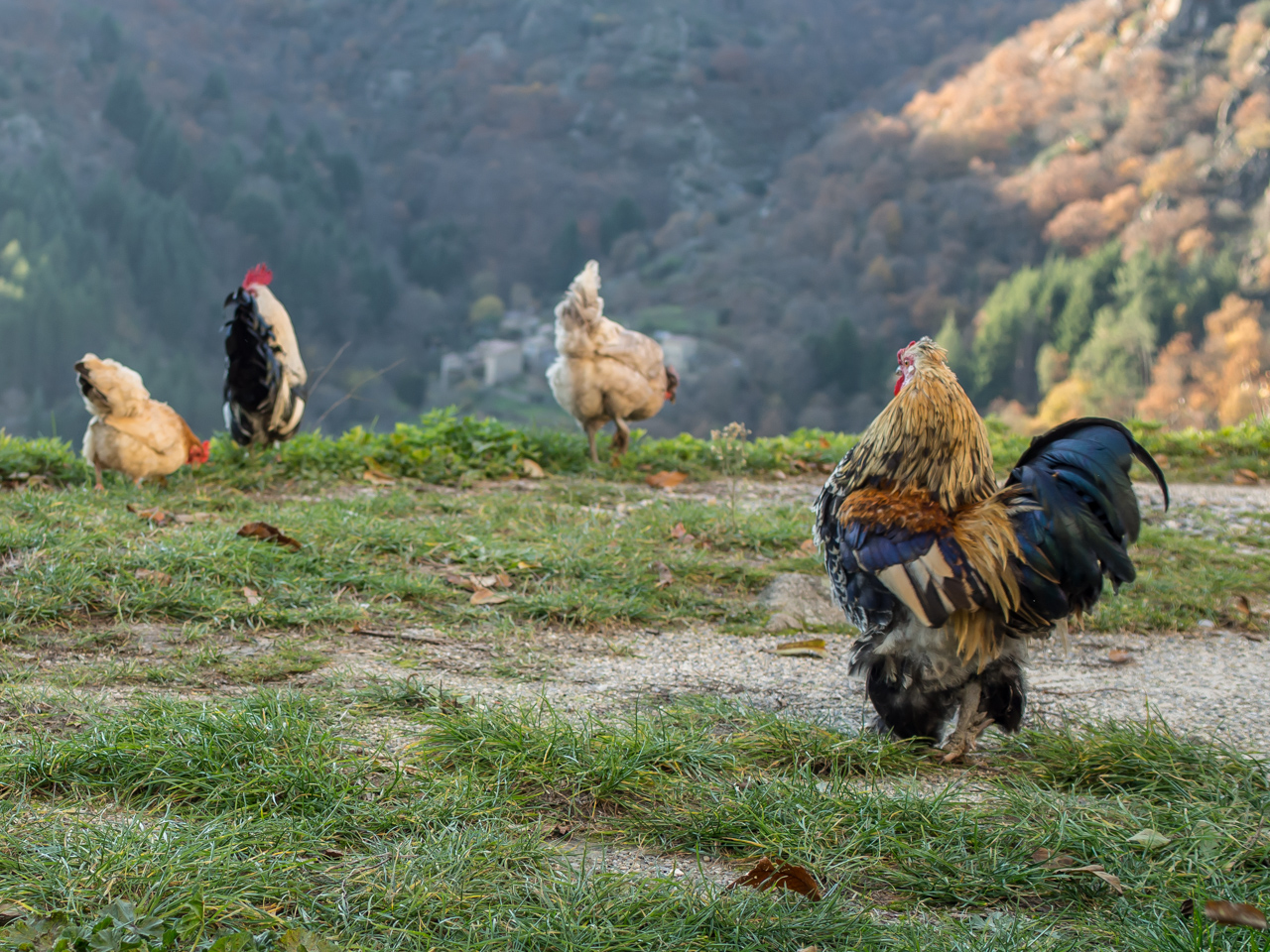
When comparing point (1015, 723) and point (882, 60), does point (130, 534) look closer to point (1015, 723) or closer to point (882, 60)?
point (1015, 723)

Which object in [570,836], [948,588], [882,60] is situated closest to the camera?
[570,836]

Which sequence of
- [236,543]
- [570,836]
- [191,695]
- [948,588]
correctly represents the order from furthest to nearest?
[236,543] → [191,695] → [948,588] → [570,836]

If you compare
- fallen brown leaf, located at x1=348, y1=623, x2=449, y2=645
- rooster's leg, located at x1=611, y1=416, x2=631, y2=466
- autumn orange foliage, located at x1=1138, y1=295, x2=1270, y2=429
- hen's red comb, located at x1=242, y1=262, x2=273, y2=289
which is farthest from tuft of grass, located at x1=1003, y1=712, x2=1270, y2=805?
autumn orange foliage, located at x1=1138, y1=295, x2=1270, y2=429

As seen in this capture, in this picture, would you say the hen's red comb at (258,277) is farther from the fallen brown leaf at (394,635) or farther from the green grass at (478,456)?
the fallen brown leaf at (394,635)

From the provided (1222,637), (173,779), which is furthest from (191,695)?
(1222,637)

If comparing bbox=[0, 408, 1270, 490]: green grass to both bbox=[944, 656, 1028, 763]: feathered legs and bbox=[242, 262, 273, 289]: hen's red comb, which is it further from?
bbox=[944, 656, 1028, 763]: feathered legs

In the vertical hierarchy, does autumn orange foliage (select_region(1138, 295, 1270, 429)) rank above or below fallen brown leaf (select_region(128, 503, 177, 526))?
above

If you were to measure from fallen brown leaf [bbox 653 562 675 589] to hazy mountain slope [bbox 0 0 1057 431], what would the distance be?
113ft

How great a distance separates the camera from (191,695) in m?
2.94

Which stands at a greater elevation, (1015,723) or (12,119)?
(12,119)

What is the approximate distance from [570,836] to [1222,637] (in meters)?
3.63

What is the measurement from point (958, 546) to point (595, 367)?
192 inches

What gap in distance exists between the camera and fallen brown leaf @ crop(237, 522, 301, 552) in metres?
4.49

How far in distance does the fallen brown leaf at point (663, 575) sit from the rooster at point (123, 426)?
3051 mm
